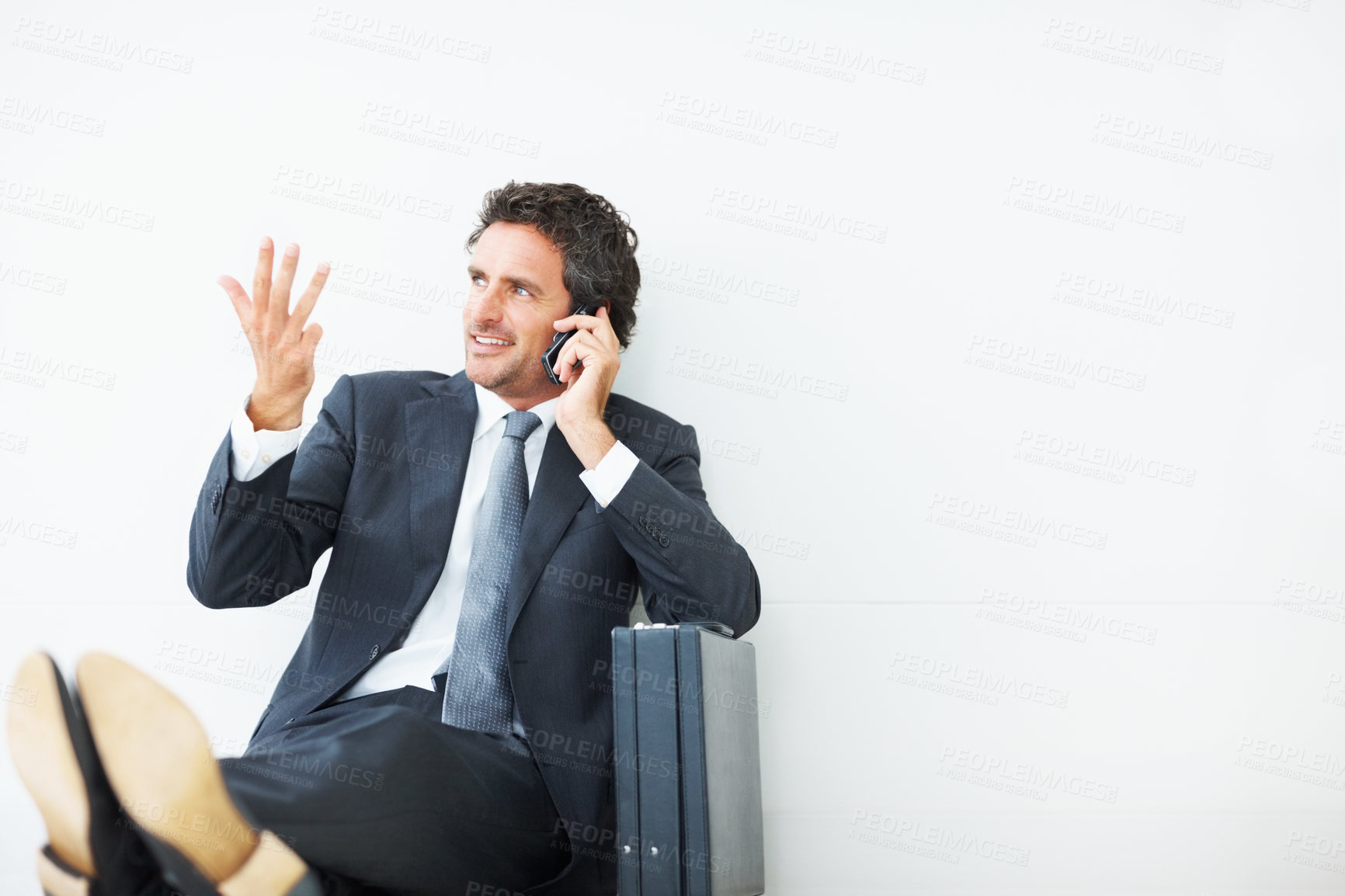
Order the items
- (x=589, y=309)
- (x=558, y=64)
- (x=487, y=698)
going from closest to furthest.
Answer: (x=487, y=698), (x=589, y=309), (x=558, y=64)

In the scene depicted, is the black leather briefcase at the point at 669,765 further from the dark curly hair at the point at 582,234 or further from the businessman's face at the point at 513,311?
the dark curly hair at the point at 582,234

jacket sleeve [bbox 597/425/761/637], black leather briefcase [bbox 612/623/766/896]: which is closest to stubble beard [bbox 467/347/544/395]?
jacket sleeve [bbox 597/425/761/637]

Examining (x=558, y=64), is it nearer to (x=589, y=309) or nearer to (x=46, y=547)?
(x=589, y=309)

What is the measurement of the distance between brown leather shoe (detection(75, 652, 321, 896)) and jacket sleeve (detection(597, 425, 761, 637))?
0.88 metres

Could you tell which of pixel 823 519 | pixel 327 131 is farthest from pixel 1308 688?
pixel 327 131

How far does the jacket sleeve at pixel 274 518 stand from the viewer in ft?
5.75

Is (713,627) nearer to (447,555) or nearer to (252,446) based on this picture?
(447,555)

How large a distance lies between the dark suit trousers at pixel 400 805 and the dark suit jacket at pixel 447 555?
15cm

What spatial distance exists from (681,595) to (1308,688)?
1636mm

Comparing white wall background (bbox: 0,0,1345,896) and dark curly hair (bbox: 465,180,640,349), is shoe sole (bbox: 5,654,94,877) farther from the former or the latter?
dark curly hair (bbox: 465,180,640,349)

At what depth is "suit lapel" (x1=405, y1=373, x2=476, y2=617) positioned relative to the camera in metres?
2.01

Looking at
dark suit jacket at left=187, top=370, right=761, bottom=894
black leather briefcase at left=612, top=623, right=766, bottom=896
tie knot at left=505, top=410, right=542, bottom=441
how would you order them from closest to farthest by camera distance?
black leather briefcase at left=612, top=623, right=766, bottom=896, dark suit jacket at left=187, top=370, right=761, bottom=894, tie knot at left=505, top=410, right=542, bottom=441

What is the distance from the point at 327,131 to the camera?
8.46 ft

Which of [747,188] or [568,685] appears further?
[747,188]
